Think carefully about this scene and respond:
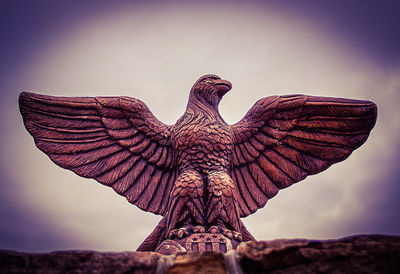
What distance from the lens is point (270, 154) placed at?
129 inches

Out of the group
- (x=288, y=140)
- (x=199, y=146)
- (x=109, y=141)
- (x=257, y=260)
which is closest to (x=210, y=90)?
(x=199, y=146)

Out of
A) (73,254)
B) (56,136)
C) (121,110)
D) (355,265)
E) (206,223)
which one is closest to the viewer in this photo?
(355,265)

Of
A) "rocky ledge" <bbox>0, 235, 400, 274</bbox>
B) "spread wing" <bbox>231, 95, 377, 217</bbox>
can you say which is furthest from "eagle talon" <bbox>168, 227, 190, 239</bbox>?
"rocky ledge" <bbox>0, 235, 400, 274</bbox>

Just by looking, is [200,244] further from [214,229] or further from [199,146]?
[199,146]

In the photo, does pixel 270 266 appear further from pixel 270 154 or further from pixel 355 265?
pixel 270 154

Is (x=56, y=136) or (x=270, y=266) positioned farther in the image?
(x=56, y=136)

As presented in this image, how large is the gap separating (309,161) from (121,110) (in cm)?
205

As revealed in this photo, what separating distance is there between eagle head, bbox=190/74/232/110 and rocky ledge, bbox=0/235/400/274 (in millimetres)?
2123

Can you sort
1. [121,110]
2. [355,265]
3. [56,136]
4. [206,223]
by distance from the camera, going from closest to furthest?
[355,265], [206,223], [56,136], [121,110]

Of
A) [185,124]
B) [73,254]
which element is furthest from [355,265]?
[185,124]

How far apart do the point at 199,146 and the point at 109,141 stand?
3.15 feet

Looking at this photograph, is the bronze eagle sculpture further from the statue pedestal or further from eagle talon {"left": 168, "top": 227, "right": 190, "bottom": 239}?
the statue pedestal

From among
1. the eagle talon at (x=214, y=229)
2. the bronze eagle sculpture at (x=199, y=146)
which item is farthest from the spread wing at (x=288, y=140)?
the eagle talon at (x=214, y=229)

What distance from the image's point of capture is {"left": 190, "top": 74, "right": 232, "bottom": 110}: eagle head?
3.36 metres
